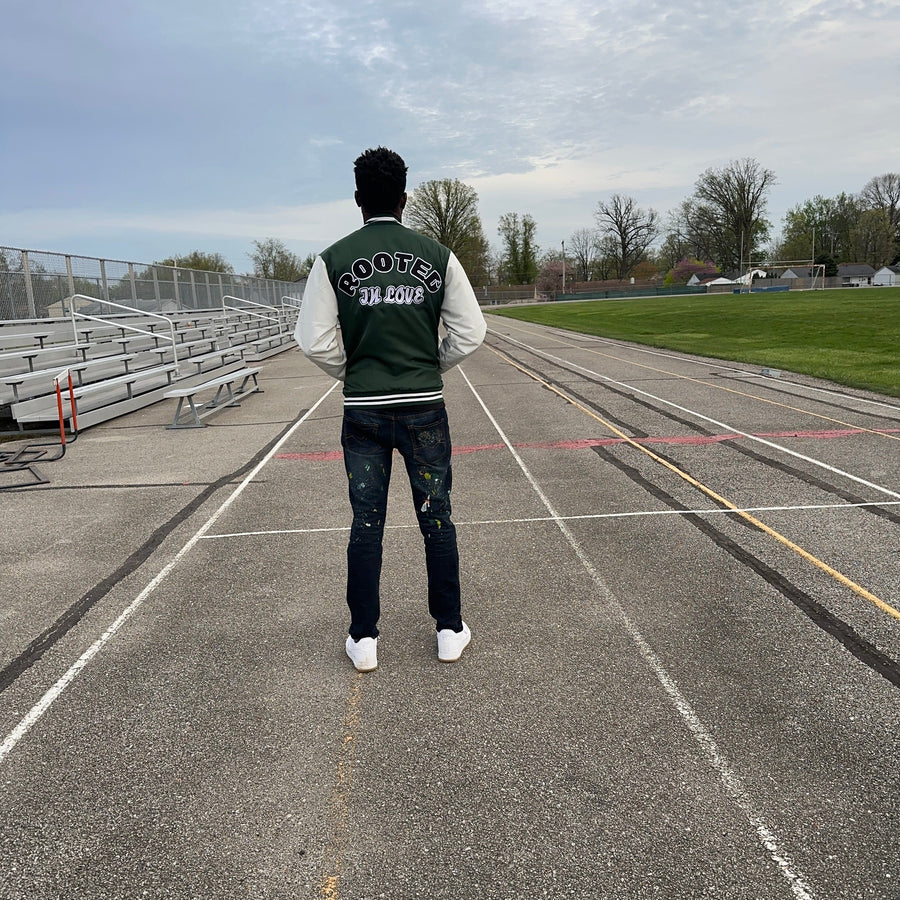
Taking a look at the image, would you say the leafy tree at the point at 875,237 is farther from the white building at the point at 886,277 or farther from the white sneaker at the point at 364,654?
the white sneaker at the point at 364,654

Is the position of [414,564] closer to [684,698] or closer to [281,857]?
[684,698]

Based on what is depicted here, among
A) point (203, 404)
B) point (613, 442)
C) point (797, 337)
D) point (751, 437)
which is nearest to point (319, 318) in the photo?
point (613, 442)

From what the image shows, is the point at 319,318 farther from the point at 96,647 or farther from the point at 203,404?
the point at 203,404

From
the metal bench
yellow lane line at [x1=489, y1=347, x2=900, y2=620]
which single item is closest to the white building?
the metal bench

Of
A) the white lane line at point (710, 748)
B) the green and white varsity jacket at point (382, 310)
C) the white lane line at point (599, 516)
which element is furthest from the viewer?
the white lane line at point (599, 516)

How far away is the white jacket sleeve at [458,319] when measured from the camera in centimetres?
357

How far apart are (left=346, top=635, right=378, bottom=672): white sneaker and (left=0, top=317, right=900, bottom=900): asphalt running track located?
7 centimetres

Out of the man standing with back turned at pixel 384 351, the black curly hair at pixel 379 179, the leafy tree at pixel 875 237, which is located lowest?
the man standing with back turned at pixel 384 351

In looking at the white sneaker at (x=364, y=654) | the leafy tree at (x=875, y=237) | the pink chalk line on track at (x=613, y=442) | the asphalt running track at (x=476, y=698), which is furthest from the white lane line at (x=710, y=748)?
the leafy tree at (x=875, y=237)

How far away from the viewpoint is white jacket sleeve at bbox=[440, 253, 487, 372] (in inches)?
141

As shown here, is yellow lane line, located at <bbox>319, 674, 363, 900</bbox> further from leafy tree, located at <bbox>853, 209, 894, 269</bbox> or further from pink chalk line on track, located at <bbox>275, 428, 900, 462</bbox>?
leafy tree, located at <bbox>853, 209, 894, 269</bbox>

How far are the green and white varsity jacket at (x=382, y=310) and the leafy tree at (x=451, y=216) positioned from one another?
269 feet

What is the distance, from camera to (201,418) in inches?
488

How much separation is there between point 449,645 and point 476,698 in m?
0.39
